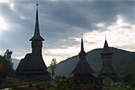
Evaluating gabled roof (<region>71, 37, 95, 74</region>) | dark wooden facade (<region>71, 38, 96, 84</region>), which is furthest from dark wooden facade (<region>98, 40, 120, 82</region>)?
dark wooden facade (<region>71, 38, 96, 84</region>)

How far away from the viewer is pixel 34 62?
67000 millimetres

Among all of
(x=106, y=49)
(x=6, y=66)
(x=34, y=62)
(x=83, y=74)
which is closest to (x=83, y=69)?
(x=83, y=74)

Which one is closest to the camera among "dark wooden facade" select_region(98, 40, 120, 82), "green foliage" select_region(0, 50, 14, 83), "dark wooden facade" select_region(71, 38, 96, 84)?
"green foliage" select_region(0, 50, 14, 83)

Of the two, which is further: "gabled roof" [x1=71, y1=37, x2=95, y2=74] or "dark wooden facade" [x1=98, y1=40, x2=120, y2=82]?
"dark wooden facade" [x1=98, y1=40, x2=120, y2=82]

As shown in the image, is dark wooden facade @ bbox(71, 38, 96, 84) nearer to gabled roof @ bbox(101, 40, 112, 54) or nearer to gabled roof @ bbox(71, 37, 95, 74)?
gabled roof @ bbox(71, 37, 95, 74)

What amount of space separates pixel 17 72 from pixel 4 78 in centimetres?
2013

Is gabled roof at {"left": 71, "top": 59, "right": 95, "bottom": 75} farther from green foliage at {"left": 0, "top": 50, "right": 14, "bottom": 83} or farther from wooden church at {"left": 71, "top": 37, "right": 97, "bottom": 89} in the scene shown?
green foliage at {"left": 0, "top": 50, "right": 14, "bottom": 83}

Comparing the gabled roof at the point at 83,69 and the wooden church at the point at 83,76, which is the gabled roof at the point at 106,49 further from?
the wooden church at the point at 83,76

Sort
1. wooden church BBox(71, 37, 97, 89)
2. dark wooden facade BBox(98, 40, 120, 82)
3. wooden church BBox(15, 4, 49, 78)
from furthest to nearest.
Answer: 1. dark wooden facade BBox(98, 40, 120, 82)
2. wooden church BBox(15, 4, 49, 78)
3. wooden church BBox(71, 37, 97, 89)

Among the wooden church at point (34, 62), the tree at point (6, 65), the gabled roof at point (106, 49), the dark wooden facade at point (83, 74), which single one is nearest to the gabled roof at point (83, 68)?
the dark wooden facade at point (83, 74)

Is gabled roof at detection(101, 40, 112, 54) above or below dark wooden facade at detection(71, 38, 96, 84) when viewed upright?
above

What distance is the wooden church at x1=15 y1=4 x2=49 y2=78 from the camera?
6562 cm

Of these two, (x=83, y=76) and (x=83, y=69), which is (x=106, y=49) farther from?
(x=83, y=76)

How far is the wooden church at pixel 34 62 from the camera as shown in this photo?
65.6 m
